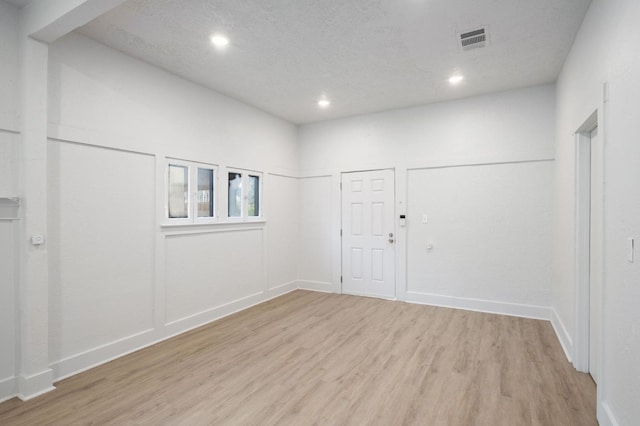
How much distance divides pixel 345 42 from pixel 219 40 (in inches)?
45.9

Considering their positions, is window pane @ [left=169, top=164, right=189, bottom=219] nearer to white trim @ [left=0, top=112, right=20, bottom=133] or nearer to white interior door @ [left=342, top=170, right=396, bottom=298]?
white trim @ [left=0, top=112, right=20, bottom=133]

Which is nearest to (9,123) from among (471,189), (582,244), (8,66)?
(8,66)

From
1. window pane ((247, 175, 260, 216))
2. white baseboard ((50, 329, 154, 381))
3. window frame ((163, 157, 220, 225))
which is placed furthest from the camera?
window pane ((247, 175, 260, 216))

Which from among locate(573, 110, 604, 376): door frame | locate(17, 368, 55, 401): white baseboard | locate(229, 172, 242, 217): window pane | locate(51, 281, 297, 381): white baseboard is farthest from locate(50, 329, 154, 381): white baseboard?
locate(573, 110, 604, 376): door frame

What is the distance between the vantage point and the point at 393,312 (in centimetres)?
445

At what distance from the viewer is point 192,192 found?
3.91 meters

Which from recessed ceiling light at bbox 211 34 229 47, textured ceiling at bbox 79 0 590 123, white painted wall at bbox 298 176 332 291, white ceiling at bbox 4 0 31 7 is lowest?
white painted wall at bbox 298 176 332 291

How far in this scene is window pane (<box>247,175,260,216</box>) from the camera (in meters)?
4.87

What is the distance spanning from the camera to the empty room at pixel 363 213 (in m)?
2.27

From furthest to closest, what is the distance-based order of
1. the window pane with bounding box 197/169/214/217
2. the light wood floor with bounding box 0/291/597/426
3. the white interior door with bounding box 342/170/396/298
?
the white interior door with bounding box 342/170/396/298, the window pane with bounding box 197/169/214/217, the light wood floor with bounding box 0/291/597/426

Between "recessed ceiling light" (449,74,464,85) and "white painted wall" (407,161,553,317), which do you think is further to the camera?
"white painted wall" (407,161,553,317)

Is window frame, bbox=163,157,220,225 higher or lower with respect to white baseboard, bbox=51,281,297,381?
higher

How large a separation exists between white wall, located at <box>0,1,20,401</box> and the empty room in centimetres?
1

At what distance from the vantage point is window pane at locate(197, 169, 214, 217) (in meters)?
4.05
